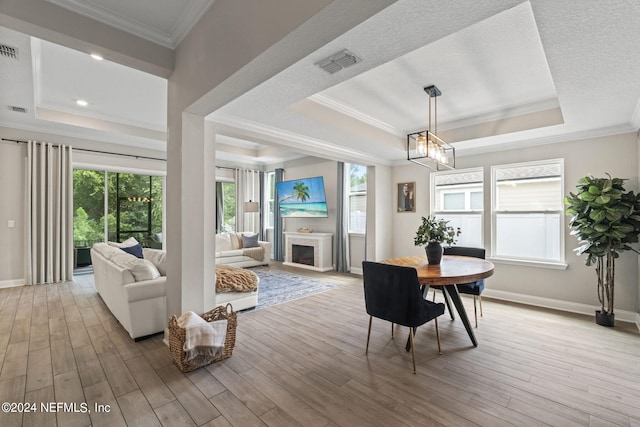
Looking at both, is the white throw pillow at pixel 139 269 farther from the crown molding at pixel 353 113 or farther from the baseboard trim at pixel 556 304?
the baseboard trim at pixel 556 304

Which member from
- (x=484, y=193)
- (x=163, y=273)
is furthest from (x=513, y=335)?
(x=163, y=273)

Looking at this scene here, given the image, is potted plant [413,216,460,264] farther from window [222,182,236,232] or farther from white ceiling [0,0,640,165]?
window [222,182,236,232]

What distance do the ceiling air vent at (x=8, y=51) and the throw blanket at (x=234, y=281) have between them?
294 cm

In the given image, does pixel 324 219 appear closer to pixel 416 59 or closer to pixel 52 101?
pixel 416 59

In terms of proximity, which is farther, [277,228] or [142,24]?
[277,228]

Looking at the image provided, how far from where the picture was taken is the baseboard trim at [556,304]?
357cm

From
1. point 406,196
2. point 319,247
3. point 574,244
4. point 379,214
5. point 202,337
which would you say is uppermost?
point 406,196

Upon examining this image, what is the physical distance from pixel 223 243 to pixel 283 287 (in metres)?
2.36

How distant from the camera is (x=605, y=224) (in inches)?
131

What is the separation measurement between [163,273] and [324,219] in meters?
4.21

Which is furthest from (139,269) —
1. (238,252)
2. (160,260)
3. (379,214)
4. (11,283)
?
(379,214)

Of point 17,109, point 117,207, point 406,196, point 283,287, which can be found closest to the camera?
point 17,109

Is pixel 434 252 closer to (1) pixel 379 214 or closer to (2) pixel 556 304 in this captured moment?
(2) pixel 556 304

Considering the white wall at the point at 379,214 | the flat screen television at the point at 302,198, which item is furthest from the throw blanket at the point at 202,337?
the flat screen television at the point at 302,198
